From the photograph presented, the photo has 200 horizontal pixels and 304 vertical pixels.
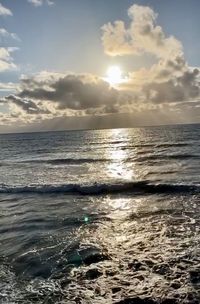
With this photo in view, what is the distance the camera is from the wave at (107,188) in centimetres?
2275

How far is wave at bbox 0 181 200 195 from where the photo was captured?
22750mm

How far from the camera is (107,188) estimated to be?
2478 cm

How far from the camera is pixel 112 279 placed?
378 inches

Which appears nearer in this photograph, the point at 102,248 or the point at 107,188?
the point at 102,248

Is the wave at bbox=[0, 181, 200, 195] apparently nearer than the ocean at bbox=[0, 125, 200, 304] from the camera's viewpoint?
No

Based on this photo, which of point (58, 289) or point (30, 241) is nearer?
point (58, 289)

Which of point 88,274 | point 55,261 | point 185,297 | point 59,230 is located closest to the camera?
point 185,297

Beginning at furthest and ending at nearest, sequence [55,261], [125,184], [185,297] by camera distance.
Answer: [125,184] → [55,261] → [185,297]

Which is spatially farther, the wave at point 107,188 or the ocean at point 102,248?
the wave at point 107,188

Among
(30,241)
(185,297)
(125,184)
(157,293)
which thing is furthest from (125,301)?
(125,184)

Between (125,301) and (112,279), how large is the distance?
1.31 meters

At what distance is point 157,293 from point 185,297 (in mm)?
711

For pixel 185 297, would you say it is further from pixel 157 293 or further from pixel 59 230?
pixel 59 230

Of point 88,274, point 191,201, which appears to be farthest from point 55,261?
point 191,201
